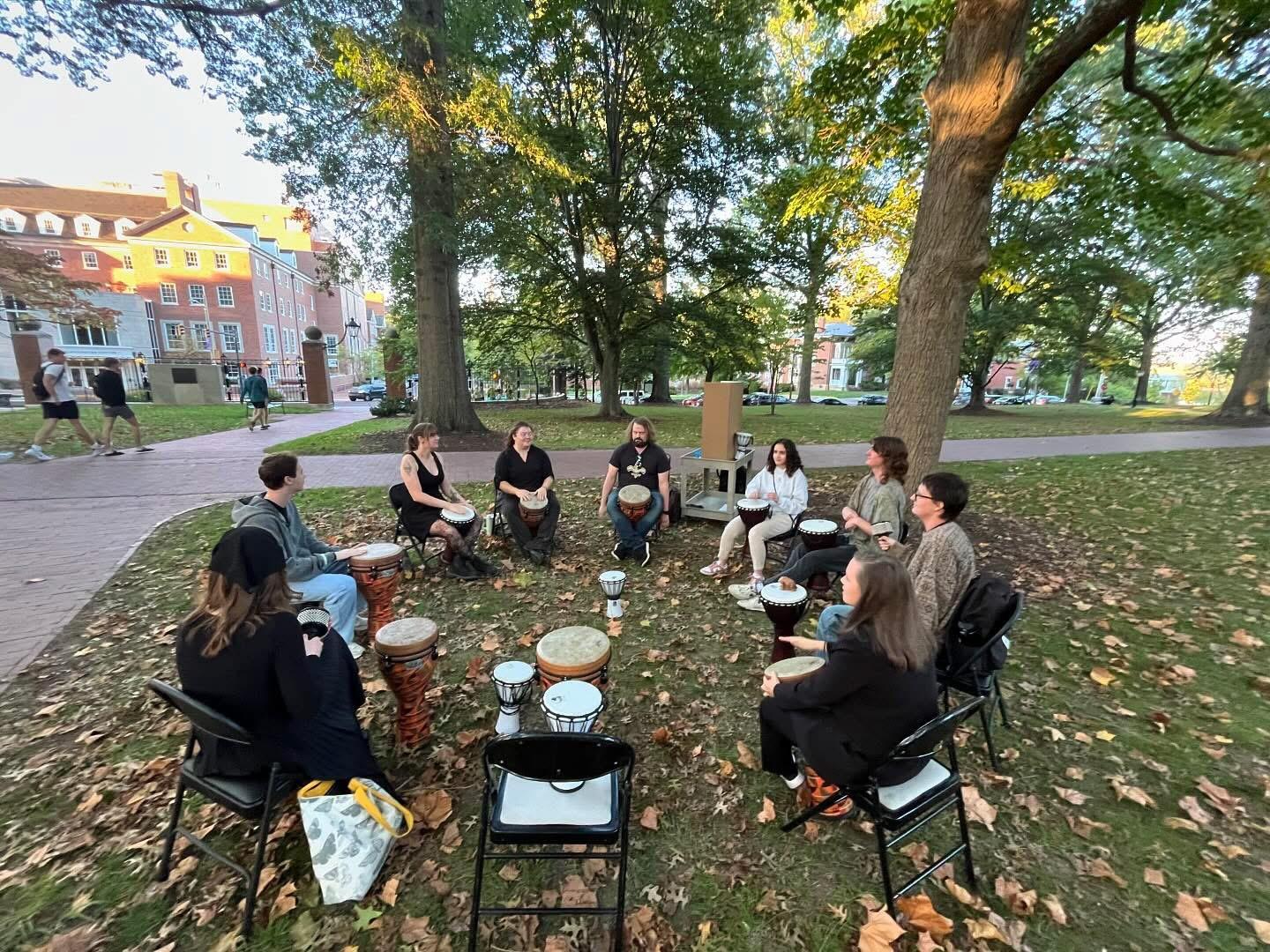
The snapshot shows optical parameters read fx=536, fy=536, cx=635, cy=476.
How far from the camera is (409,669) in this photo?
3.05 metres

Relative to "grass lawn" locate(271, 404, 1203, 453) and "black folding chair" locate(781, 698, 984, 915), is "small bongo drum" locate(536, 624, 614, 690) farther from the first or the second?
"grass lawn" locate(271, 404, 1203, 453)

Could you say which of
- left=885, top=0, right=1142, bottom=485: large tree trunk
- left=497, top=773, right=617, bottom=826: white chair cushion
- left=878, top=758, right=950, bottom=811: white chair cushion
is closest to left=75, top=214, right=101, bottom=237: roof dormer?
left=885, top=0, right=1142, bottom=485: large tree trunk

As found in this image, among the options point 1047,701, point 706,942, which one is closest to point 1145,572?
point 1047,701

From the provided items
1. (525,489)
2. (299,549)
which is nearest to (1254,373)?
(525,489)

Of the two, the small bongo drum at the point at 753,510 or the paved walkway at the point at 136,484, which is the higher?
the small bongo drum at the point at 753,510

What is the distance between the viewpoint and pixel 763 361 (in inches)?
1061

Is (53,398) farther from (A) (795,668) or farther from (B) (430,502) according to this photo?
(A) (795,668)

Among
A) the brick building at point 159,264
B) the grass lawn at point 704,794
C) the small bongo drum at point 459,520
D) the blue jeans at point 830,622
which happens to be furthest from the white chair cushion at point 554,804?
the brick building at point 159,264

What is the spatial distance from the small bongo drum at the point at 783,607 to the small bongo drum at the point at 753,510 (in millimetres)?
1608

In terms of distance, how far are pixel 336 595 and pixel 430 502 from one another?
1.64 m

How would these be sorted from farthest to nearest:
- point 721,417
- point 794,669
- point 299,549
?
point 721,417 < point 299,549 < point 794,669

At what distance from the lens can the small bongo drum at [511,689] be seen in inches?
114

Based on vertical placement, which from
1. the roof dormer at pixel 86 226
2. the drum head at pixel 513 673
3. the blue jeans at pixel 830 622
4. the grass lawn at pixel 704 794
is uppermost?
the roof dormer at pixel 86 226

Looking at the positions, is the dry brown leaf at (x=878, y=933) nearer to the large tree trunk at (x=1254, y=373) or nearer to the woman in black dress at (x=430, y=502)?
the woman in black dress at (x=430, y=502)
